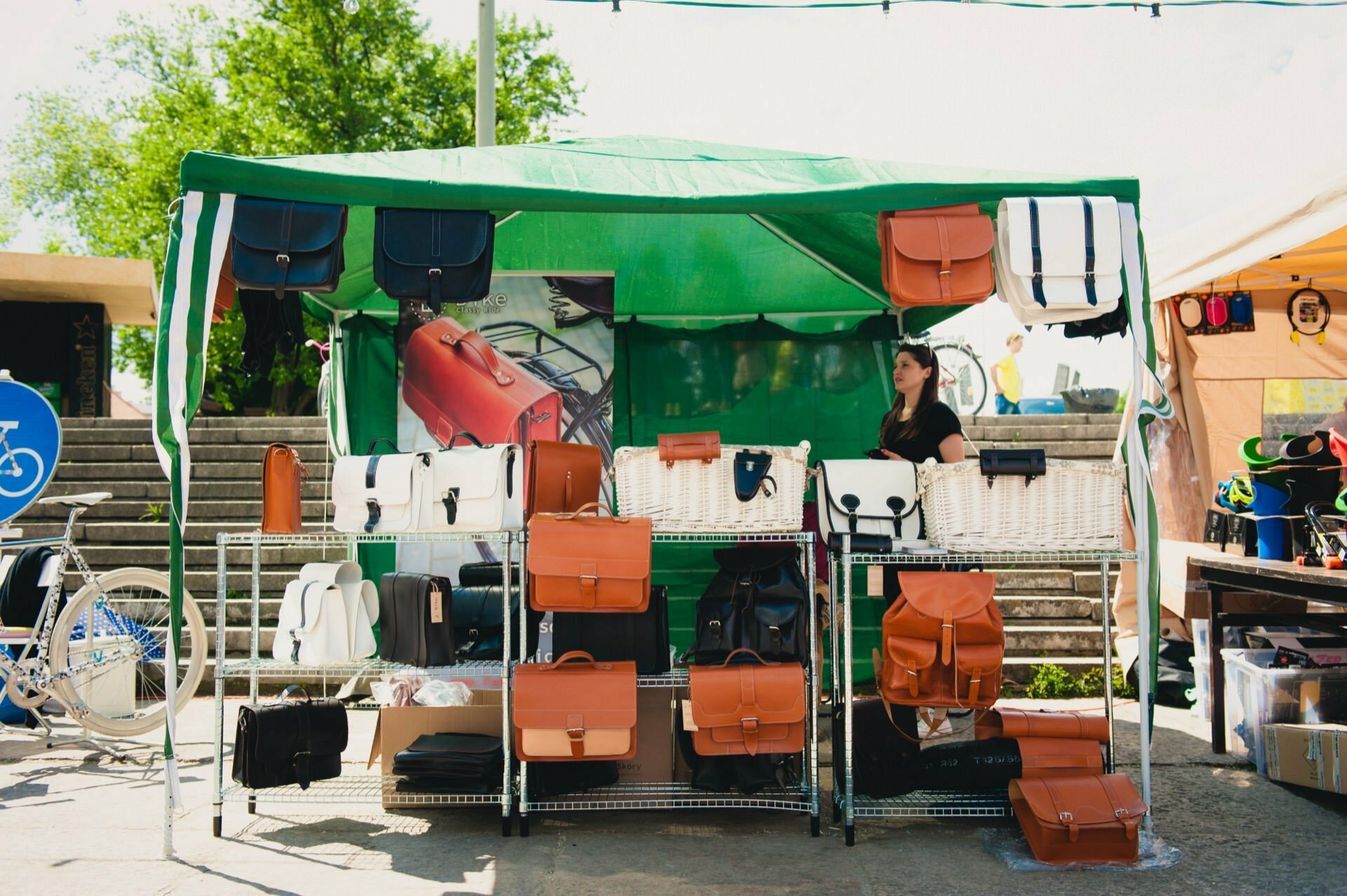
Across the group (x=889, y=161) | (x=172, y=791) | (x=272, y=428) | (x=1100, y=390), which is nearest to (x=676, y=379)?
(x=889, y=161)

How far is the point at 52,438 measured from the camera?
223 inches

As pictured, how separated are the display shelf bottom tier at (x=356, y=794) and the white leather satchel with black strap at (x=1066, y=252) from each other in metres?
2.91

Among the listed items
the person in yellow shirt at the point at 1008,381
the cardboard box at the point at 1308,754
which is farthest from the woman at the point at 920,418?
the person in yellow shirt at the point at 1008,381

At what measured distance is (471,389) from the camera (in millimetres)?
6430

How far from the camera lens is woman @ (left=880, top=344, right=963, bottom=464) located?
5184 mm

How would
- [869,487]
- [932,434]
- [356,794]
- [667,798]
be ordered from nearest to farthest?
[869,487] < [667,798] < [356,794] < [932,434]

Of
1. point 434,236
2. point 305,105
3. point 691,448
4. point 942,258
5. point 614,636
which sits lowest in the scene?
point 614,636

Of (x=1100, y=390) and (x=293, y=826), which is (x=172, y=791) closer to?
(x=293, y=826)

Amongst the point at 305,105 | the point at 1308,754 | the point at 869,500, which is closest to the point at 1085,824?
the point at 869,500

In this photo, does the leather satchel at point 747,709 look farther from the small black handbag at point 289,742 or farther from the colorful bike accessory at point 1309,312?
the colorful bike accessory at point 1309,312

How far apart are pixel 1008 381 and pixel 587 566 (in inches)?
400

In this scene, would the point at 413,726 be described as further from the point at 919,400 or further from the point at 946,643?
the point at 919,400

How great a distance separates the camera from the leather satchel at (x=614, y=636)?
4.53 metres

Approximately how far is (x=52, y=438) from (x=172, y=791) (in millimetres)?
2411
